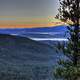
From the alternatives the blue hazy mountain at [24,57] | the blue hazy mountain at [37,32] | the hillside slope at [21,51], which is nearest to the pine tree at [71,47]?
the blue hazy mountain at [37,32]

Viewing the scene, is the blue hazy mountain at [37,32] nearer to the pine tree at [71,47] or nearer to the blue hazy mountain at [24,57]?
the blue hazy mountain at [24,57]

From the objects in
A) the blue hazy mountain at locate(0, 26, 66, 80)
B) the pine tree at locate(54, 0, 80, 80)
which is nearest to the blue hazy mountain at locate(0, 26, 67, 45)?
the blue hazy mountain at locate(0, 26, 66, 80)

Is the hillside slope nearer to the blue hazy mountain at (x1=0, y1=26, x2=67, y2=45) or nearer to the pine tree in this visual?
the blue hazy mountain at (x1=0, y1=26, x2=67, y2=45)

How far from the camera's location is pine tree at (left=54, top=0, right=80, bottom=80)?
222 inches

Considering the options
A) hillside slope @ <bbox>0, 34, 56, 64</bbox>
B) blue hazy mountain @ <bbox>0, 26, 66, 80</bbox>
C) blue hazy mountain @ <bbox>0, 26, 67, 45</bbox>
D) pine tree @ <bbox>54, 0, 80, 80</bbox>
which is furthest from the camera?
hillside slope @ <bbox>0, 34, 56, 64</bbox>

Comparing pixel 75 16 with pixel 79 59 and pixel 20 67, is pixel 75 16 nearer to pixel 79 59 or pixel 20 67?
pixel 79 59

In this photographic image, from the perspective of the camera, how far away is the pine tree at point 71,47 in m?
5.64

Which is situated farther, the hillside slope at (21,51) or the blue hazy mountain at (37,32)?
the hillside slope at (21,51)

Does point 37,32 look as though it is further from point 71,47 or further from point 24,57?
point 71,47

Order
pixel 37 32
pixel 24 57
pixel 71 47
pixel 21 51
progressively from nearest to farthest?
pixel 71 47 → pixel 37 32 → pixel 24 57 → pixel 21 51

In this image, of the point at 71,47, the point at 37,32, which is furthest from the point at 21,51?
the point at 71,47

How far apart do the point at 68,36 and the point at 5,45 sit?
13.8m

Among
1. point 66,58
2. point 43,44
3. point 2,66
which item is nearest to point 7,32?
point 43,44

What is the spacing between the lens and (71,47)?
573cm
